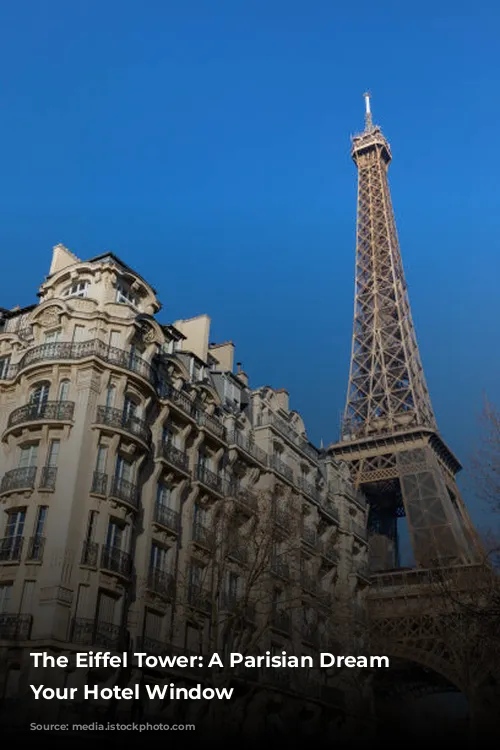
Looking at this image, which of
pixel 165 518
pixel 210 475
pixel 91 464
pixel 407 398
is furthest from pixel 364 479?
pixel 91 464

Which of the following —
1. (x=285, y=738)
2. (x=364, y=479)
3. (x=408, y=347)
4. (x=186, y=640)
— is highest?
(x=408, y=347)

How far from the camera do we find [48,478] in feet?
88.9

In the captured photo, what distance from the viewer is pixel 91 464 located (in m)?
27.7

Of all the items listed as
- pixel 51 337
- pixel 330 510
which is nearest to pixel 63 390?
pixel 51 337

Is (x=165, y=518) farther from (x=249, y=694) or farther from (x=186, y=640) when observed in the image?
(x=249, y=694)

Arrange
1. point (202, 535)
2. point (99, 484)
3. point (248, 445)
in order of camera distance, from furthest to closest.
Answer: point (248, 445) < point (202, 535) < point (99, 484)

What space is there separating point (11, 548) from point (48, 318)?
31.1 feet

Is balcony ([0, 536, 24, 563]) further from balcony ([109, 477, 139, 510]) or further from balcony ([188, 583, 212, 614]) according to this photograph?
balcony ([188, 583, 212, 614])

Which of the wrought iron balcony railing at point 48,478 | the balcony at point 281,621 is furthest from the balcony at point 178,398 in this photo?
the balcony at point 281,621

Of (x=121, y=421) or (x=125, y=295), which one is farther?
(x=125, y=295)

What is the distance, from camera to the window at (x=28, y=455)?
28.3m

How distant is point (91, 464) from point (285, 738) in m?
14.4

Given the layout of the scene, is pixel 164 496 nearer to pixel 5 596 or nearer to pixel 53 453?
pixel 53 453

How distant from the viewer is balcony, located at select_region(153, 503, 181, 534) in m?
30.4
